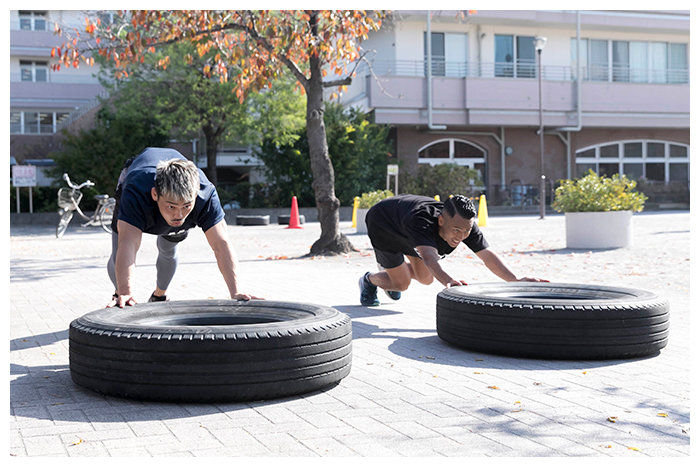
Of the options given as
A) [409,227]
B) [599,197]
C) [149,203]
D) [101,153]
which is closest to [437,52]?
[101,153]

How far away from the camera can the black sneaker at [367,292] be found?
701 cm

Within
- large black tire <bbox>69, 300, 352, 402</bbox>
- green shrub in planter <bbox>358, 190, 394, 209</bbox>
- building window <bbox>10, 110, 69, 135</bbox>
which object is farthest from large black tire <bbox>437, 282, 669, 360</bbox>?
building window <bbox>10, 110, 69, 135</bbox>

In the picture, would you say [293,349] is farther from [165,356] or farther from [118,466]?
[118,466]

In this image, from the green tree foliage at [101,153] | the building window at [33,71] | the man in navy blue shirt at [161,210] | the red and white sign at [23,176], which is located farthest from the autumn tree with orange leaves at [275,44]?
the building window at [33,71]

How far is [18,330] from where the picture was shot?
19.3 feet

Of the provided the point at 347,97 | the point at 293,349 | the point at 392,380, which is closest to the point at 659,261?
the point at 392,380

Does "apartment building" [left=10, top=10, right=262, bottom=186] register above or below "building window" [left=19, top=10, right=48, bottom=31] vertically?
below

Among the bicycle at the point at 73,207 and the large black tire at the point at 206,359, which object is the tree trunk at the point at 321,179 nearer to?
the bicycle at the point at 73,207

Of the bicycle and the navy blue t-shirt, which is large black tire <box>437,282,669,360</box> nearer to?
the navy blue t-shirt

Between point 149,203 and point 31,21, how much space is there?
4280 centimetres

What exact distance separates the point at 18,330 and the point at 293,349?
10.9 feet

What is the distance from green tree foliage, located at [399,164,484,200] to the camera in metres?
29.7

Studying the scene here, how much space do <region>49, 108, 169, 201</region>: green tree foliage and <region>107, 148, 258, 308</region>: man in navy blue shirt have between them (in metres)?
23.1

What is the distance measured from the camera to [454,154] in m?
33.2
